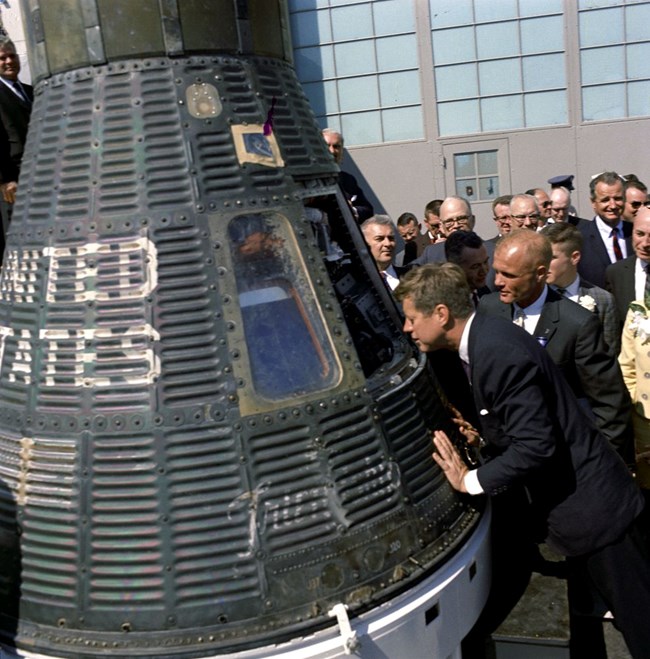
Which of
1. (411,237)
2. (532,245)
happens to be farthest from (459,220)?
(411,237)

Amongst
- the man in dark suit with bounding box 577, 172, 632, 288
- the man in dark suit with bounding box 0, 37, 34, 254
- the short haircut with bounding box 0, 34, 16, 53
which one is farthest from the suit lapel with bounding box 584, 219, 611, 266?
the short haircut with bounding box 0, 34, 16, 53

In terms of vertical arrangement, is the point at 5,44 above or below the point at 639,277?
above

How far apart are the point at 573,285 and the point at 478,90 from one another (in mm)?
8087

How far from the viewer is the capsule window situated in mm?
2490

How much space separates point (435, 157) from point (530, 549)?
877cm

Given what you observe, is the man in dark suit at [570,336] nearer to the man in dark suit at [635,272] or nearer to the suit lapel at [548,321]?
the suit lapel at [548,321]

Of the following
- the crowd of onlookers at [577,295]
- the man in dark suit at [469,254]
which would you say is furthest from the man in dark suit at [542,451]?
the man in dark suit at [469,254]

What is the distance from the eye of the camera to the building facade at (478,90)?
34.9 feet

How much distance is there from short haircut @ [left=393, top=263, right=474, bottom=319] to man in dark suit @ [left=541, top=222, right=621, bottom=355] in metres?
1.07

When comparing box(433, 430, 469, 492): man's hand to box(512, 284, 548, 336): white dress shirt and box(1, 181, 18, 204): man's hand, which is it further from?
box(1, 181, 18, 204): man's hand

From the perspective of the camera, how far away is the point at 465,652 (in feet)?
9.86

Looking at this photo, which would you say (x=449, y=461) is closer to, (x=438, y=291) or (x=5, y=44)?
(x=438, y=291)

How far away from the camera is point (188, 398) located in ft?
7.82

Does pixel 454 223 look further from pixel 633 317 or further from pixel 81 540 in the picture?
pixel 81 540
